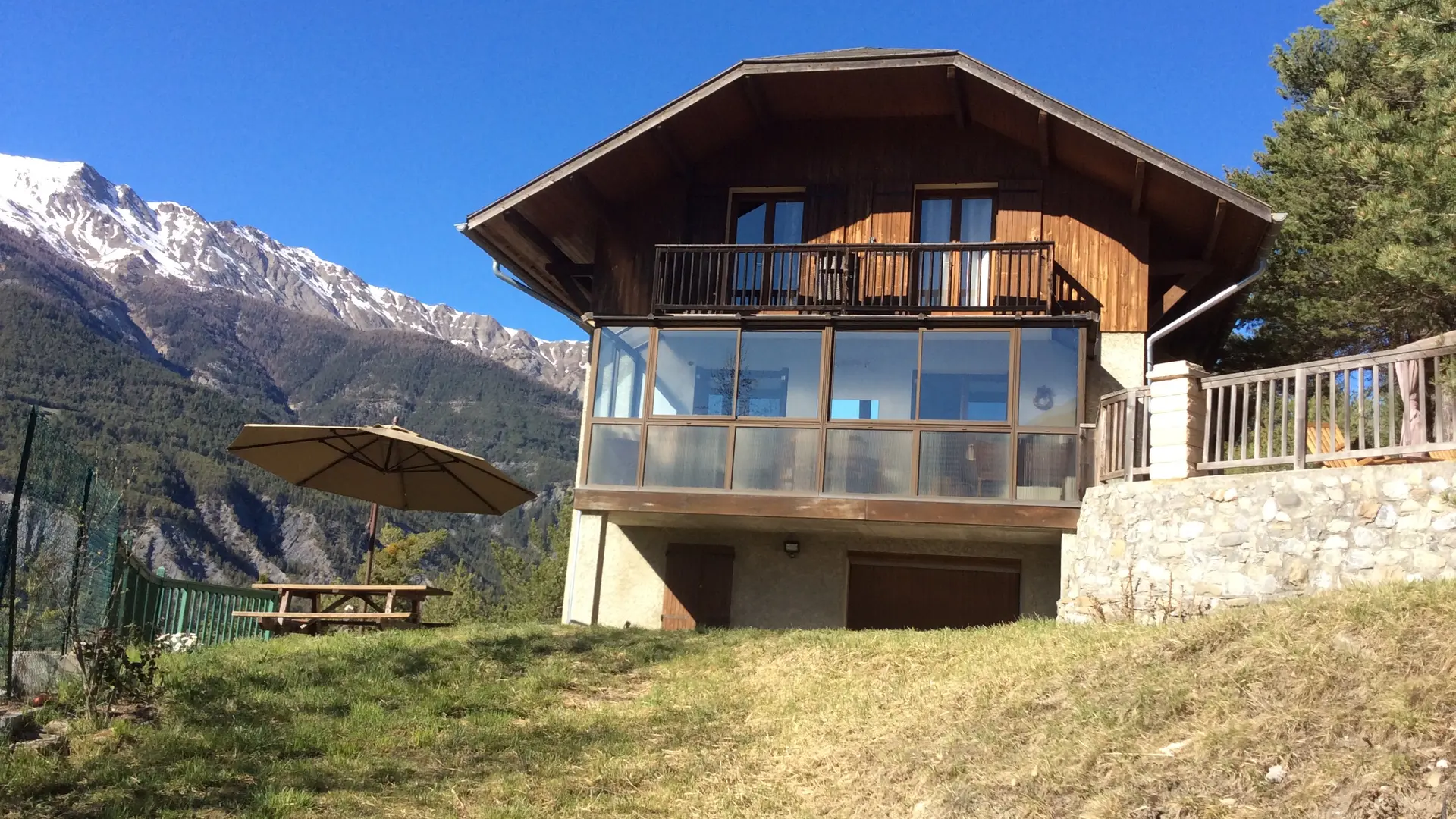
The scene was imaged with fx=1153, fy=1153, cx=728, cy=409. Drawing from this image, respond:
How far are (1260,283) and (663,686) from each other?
14.8m

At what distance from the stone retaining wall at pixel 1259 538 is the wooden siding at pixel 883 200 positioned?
13.6 ft

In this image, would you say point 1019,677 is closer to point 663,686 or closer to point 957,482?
point 663,686

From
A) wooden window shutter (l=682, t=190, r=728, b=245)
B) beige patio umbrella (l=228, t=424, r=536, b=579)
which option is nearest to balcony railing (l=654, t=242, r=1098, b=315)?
wooden window shutter (l=682, t=190, r=728, b=245)

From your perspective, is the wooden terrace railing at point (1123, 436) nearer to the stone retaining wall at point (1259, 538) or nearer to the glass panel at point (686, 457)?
Result: the stone retaining wall at point (1259, 538)

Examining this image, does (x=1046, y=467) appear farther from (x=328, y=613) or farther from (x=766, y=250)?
(x=328, y=613)

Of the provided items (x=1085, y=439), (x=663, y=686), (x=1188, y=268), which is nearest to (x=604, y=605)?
(x=663, y=686)

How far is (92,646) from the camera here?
291 inches

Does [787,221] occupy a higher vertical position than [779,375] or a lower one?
higher

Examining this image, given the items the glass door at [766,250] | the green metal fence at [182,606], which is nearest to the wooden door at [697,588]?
the glass door at [766,250]

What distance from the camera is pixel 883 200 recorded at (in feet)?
52.3

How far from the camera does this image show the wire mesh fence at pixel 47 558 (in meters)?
6.84

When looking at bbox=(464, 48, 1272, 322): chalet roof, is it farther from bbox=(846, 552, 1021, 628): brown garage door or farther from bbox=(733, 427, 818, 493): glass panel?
bbox=(846, 552, 1021, 628): brown garage door

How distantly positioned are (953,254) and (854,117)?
2495 millimetres

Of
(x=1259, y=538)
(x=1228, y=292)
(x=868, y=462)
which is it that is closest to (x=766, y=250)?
(x=868, y=462)
